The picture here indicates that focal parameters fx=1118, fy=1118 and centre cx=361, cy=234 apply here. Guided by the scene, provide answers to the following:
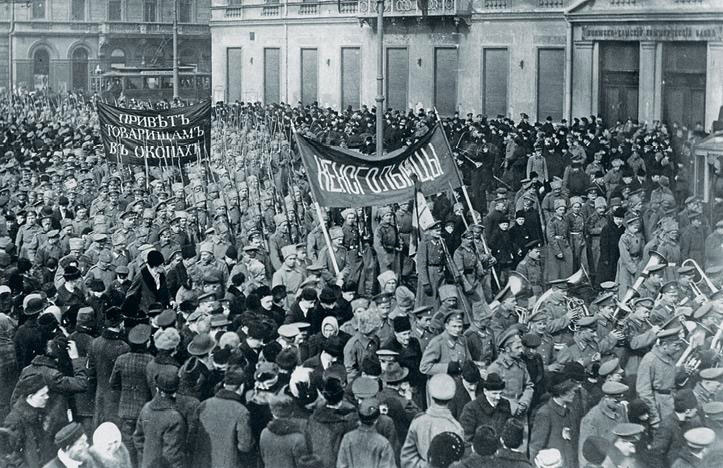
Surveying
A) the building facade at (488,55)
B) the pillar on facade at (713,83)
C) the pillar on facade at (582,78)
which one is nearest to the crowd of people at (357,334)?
the pillar on facade at (713,83)

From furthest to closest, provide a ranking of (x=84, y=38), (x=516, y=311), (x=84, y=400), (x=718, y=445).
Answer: (x=84, y=38)
(x=516, y=311)
(x=84, y=400)
(x=718, y=445)

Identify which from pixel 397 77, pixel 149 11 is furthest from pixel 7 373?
pixel 149 11

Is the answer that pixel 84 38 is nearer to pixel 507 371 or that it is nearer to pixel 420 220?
pixel 420 220

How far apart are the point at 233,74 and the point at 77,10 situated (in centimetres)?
1629

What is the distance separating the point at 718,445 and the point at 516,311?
4.44m

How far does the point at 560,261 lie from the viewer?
15.5 meters

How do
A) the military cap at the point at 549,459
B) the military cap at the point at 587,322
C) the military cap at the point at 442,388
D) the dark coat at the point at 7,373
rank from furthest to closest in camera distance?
the military cap at the point at 587,322 → the dark coat at the point at 7,373 → the military cap at the point at 442,388 → the military cap at the point at 549,459

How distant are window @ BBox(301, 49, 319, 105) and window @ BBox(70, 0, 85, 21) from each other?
2159cm

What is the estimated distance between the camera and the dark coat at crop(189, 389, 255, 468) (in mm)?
8055

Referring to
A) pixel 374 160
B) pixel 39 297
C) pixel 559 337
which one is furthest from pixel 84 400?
pixel 374 160

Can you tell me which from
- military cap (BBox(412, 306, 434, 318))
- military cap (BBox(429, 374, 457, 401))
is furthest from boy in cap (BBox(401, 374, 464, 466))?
military cap (BBox(412, 306, 434, 318))

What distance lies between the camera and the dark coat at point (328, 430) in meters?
7.77

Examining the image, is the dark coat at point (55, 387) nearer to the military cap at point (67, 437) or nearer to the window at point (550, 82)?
the military cap at point (67, 437)

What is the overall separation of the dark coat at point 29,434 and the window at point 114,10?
5578 cm
